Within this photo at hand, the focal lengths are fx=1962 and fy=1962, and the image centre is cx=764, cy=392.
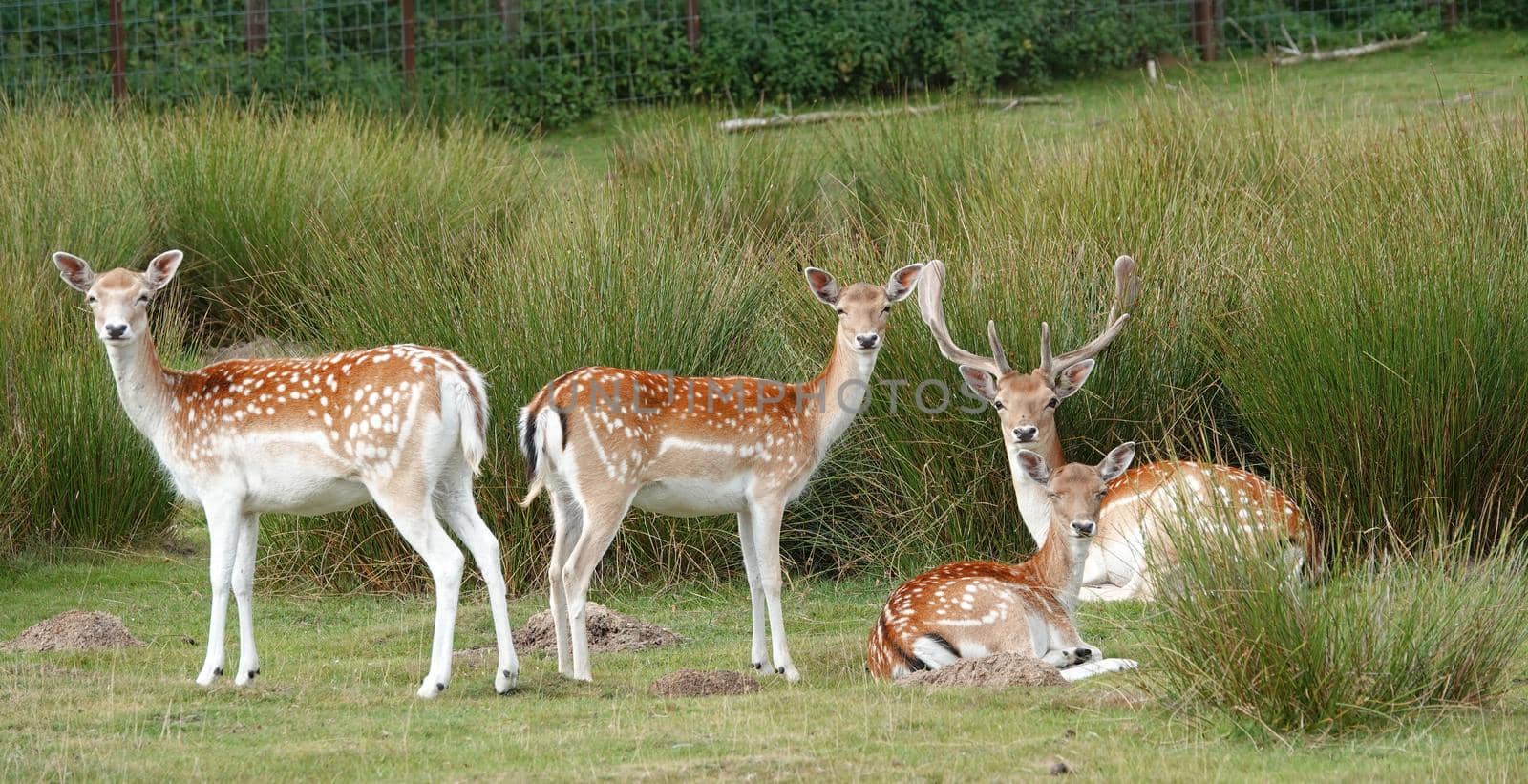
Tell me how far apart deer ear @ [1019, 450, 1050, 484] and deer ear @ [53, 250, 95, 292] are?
3.32 metres

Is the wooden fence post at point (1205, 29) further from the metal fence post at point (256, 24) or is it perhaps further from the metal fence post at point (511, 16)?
the metal fence post at point (256, 24)

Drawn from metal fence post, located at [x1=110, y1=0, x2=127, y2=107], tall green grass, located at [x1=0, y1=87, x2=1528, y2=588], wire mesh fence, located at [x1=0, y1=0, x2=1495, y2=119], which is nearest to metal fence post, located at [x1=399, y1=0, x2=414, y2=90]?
wire mesh fence, located at [x1=0, y1=0, x2=1495, y2=119]

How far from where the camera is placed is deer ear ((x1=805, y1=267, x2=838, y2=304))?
23.6 feet

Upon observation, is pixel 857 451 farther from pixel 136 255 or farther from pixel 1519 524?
pixel 136 255

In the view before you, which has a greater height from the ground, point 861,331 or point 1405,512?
point 861,331

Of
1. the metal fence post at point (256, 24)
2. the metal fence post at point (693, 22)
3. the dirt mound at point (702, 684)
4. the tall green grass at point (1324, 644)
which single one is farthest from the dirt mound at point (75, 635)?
the metal fence post at point (693, 22)

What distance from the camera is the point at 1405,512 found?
→ 763 cm

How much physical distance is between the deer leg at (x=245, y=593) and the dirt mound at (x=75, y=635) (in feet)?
2.49

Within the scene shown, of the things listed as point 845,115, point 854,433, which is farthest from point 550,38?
point 854,433

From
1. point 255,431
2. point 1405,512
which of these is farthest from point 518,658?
point 1405,512

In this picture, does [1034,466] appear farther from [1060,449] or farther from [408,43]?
[408,43]

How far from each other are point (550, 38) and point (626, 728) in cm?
1328

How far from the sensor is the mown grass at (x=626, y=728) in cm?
505

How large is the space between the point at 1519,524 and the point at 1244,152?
3877mm
